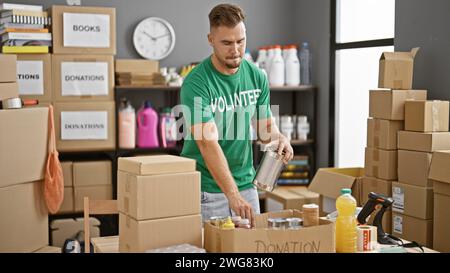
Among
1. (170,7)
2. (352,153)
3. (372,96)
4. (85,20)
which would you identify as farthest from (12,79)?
(352,153)

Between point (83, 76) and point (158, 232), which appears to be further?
point (83, 76)

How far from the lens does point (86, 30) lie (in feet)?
14.8

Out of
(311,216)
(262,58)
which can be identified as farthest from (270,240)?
(262,58)

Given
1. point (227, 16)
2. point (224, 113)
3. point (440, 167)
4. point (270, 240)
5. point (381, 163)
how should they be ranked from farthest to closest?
point (381, 163), point (440, 167), point (224, 113), point (227, 16), point (270, 240)

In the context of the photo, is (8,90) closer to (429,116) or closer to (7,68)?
(7,68)

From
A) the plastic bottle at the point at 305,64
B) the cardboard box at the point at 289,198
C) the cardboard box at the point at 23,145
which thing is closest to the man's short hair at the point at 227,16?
the cardboard box at the point at 23,145

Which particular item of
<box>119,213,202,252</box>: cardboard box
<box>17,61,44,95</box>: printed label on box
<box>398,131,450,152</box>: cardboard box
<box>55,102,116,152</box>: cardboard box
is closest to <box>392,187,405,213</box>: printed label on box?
<box>398,131,450,152</box>: cardboard box

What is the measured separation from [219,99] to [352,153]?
7.96 feet

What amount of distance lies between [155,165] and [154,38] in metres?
3.22

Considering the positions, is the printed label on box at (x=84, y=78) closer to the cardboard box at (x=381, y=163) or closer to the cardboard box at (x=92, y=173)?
the cardboard box at (x=92, y=173)

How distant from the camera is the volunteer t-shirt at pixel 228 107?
102 inches

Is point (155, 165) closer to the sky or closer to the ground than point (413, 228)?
closer to the sky

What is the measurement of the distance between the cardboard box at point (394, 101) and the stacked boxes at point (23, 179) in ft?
6.66

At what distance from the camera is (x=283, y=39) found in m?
5.41
